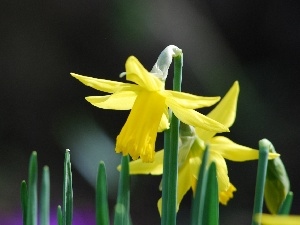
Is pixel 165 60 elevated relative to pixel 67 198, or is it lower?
elevated

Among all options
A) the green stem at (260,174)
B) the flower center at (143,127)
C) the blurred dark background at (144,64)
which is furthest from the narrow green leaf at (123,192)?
the blurred dark background at (144,64)

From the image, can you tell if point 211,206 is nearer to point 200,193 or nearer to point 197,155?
point 200,193

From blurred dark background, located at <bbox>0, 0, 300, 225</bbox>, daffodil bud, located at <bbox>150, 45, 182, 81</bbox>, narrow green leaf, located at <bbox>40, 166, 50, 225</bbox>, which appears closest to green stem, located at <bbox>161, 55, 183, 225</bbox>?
daffodil bud, located at <bbox>150, 45, 182, 81</bbox>

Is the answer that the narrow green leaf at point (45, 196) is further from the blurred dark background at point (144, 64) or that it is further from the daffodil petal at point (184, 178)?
the blurred dark background at point (144, 64)

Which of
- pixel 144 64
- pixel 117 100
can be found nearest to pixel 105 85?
pixel 117 100

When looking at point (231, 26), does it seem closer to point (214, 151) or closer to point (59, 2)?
point (59, 2)
